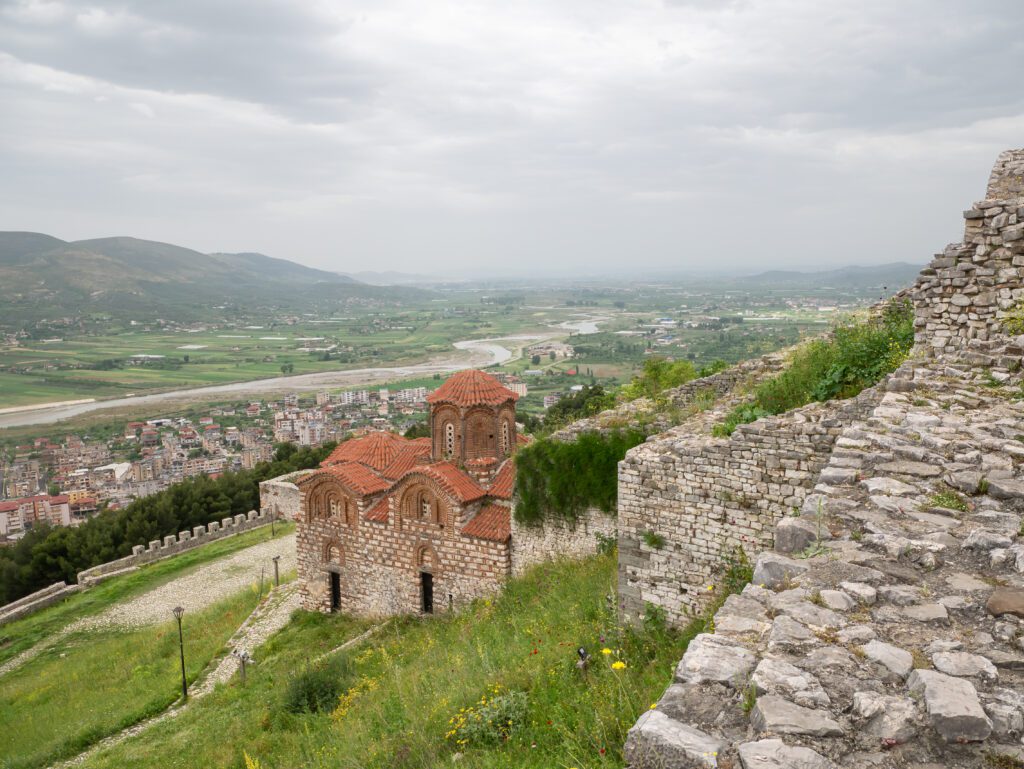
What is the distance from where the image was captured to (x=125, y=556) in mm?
26609

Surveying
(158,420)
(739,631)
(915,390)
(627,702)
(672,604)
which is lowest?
(158,420)

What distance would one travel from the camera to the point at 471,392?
50.0ft

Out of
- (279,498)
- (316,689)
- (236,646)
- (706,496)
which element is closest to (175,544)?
(279,498)

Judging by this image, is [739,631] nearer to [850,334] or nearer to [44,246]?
[850,334]

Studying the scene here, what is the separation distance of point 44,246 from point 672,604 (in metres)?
242

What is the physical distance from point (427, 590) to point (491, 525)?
2373mm

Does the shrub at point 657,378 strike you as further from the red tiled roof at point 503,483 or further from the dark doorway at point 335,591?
the dark doorway at point 335,591

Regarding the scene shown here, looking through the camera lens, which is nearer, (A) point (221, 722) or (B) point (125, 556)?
(A) point (221, 722)

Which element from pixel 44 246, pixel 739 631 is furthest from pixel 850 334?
pixel 44 246

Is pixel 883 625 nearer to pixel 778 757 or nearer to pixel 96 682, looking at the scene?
pixel 778 757

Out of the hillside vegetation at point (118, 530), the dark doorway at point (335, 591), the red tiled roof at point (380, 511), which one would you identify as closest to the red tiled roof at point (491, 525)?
the red tiled roof at point (380, 511)

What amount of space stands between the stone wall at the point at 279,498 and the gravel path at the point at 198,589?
430 centimetres

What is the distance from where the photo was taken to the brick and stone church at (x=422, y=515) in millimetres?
13672

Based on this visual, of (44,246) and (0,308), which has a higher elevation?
(44,246)
